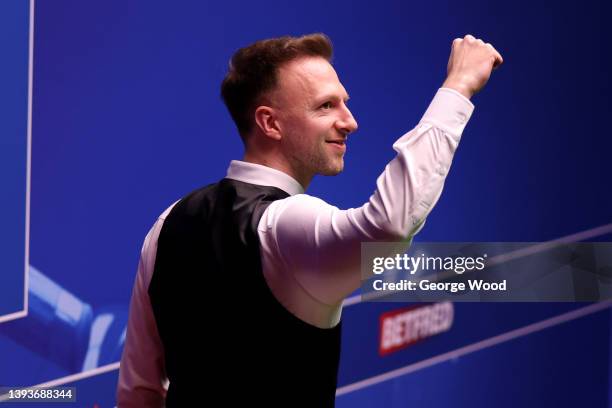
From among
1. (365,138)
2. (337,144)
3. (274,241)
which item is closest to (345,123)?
(337,144)

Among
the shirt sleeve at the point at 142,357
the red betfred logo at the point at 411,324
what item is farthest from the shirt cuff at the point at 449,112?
the red betfred logo at the point at 411,324

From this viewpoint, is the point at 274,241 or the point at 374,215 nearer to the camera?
the point at 374,215

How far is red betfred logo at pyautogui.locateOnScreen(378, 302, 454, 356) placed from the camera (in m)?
3.16

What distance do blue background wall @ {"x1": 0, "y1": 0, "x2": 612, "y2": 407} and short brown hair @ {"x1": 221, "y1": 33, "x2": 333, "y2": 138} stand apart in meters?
0.77

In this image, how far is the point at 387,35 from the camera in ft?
9.97

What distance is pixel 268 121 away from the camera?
1.63 meters

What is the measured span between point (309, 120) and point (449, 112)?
357mm

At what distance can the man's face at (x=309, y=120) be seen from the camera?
1.63 m

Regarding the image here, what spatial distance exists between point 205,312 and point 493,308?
2.14m

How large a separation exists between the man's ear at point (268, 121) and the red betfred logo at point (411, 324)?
1614 mm

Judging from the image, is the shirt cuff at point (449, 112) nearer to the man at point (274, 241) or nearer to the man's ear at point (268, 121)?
the man at point (274, 241)

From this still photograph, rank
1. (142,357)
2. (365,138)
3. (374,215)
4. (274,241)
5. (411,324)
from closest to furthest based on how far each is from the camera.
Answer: (374,215)
(274,241)
(142,357)
(365,138)
(411,324)

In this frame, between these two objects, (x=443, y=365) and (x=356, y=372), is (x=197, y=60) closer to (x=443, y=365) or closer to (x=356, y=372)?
(x=356, y=372)

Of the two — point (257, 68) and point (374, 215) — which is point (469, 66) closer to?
point (374, 215)
